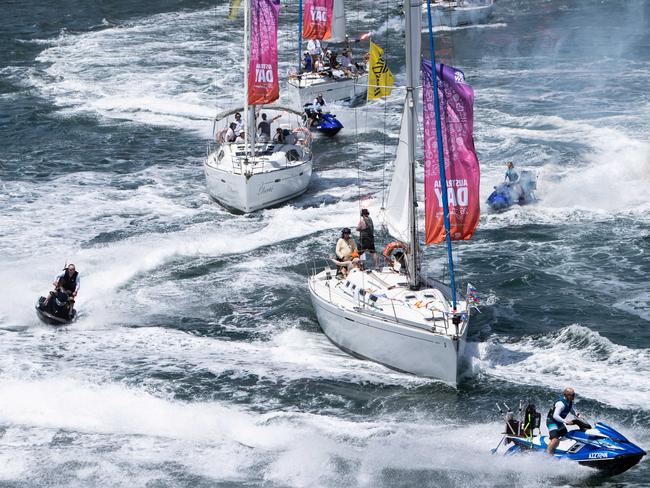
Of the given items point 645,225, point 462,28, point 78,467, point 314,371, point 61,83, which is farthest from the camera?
point 462,28

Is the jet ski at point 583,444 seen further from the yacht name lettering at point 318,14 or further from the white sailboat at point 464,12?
the white sailboat at point 464,12

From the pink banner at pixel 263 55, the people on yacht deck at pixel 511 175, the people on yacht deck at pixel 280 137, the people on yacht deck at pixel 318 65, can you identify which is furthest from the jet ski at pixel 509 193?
the people on yacht deck at pixel 318 65

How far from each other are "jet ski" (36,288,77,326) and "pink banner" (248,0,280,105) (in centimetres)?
1159

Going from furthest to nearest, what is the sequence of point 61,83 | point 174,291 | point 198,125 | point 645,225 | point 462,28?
point 462,28
point 61,83
point 198,125
point 645,225
point 174,291

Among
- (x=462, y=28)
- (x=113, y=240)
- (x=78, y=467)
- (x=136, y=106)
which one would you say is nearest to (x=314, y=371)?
(x=78, y=467)

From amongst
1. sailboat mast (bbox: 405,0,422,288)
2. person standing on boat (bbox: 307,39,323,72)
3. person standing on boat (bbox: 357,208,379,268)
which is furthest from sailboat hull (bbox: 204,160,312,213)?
person standing on boat (bbox: 307,39,323,72)

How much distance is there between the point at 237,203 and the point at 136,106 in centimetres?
1642

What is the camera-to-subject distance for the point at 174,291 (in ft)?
101

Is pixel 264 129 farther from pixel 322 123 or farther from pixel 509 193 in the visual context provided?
pixel 509 193

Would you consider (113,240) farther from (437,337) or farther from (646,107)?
(646,107)

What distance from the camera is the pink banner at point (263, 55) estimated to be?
36.7 metres

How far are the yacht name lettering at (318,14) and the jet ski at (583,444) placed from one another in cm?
3322

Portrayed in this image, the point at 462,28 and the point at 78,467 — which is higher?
the point at 462,28

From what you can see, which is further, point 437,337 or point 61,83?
point 61,83
